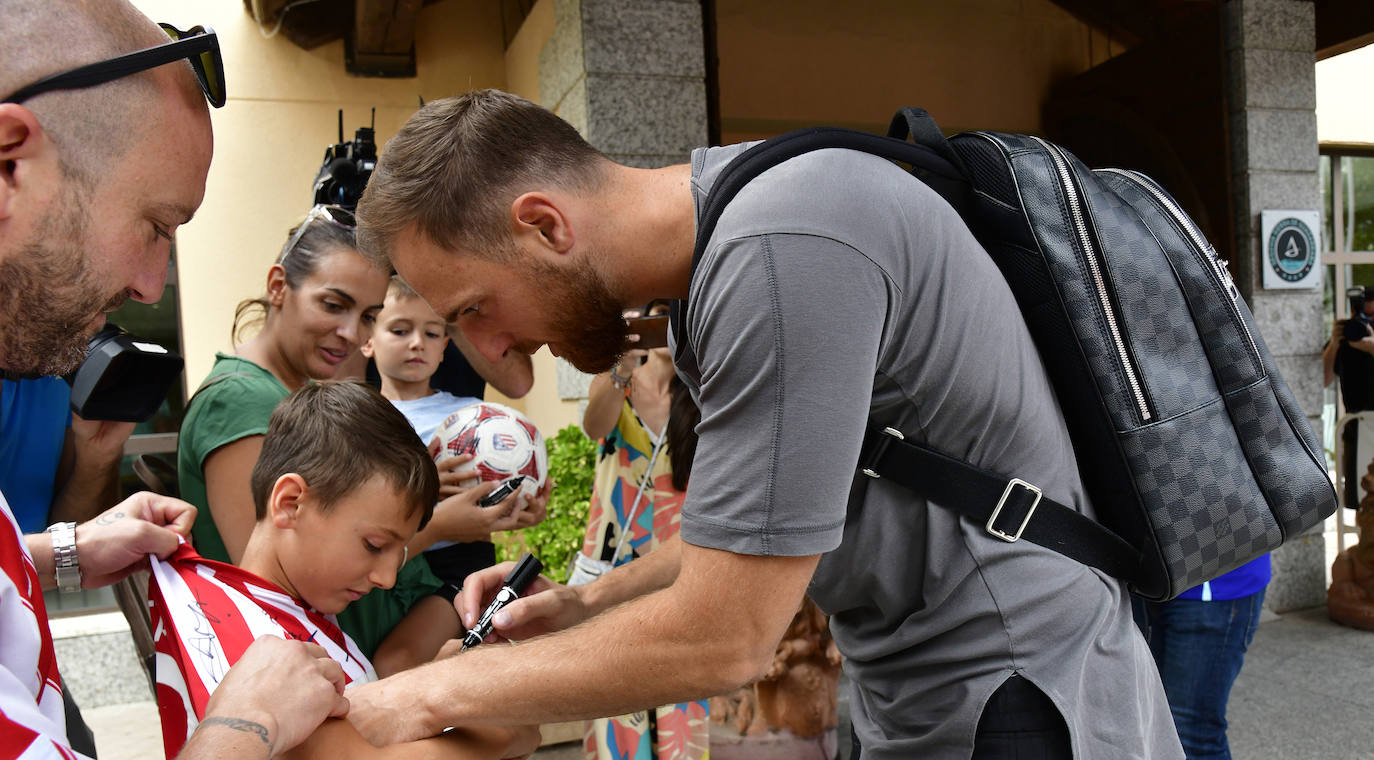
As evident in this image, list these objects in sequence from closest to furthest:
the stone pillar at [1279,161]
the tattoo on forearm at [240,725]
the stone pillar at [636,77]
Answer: the tattoo on forearm at [240,725] < the stone pillar at [636,77] < the stone pillar at [1279,161]

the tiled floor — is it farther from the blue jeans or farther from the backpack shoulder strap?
the backpack shoulder strap

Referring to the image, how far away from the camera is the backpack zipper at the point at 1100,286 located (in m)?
1.22

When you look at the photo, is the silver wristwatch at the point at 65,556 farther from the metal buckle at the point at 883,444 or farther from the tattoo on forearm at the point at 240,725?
the metal buckle at the point at 883,444

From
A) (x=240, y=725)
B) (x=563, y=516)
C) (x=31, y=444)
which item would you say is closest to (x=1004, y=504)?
(x=240, y=725)

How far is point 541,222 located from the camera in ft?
4.42

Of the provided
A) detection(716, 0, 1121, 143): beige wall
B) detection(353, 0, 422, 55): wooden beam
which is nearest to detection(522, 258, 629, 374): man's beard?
detection(353, 0, 422, 55): wooden beam

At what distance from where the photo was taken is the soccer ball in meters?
2.31

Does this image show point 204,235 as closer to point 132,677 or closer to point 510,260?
point 132,677

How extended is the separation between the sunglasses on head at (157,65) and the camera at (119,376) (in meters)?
0.89

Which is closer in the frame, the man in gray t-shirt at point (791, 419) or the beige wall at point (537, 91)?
the man in gray t-shirt at point (791, 419)

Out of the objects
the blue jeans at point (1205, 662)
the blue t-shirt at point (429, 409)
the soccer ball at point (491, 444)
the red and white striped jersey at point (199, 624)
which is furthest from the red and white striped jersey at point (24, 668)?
the blue jeans at point (1205, 662)

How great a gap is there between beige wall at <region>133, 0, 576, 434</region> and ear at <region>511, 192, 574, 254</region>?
13.2ft

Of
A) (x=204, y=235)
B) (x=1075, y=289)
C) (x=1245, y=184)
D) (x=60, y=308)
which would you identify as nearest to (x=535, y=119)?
(x=60, y=308)

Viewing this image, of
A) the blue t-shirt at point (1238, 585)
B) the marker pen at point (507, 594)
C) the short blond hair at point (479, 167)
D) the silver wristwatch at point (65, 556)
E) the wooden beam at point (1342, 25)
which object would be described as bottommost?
the blue t-shirt at point (1238, 585)
